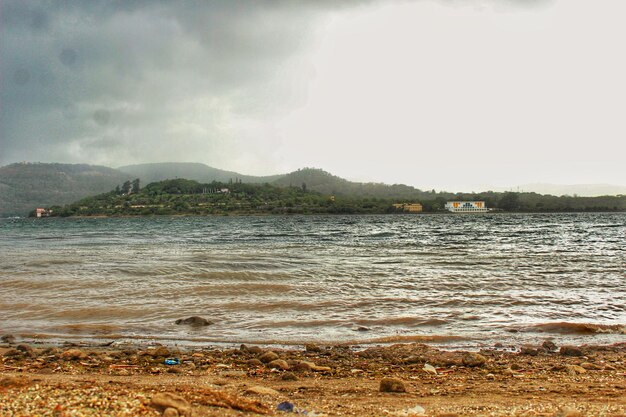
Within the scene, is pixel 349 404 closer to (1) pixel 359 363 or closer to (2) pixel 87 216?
(1) pixel 359 363

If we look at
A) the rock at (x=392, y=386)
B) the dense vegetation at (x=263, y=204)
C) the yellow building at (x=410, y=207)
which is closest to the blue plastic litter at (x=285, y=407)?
the rock at (x=392, y=386)

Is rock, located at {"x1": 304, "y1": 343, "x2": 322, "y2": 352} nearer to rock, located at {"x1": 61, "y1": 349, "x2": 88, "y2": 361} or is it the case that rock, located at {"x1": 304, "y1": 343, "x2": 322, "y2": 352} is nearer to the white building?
rock, located at {"x1": 61, "y1": 349, "x2": 88, "y2": 361}

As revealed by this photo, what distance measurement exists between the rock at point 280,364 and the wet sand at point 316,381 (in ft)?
0.06

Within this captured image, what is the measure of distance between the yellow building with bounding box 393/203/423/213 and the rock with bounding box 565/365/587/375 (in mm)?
Result: 143362

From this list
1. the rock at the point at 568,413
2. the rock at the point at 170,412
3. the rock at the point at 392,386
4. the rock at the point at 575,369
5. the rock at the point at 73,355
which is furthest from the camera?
the rock at the point at 73,355

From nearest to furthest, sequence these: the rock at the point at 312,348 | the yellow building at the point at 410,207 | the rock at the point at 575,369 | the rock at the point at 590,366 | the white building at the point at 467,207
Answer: the rock at the point at 575,369 → the rock at the point at 590,366 → the rock at the point at 312,348 → the yellow building at the point at 410,207 → the white building at the point at 467,207

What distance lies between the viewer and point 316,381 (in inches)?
254

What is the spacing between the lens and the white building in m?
153

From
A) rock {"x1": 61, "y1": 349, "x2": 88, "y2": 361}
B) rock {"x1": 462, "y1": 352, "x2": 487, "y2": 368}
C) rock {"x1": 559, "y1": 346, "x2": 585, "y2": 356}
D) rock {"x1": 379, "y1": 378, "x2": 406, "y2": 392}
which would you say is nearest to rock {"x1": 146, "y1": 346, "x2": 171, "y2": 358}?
rock {"x1": 61, "y1": 349, "x2": 88, "y2": 361}

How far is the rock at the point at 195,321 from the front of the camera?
432 inches

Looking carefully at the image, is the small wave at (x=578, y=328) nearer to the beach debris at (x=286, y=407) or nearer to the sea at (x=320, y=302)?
the sea at (x=320, y=302)

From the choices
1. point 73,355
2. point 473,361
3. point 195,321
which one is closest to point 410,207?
point 195,321

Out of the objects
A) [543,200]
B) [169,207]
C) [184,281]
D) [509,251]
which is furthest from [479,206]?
[184,281]

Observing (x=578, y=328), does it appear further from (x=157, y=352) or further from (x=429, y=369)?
(x=157, y=352)
